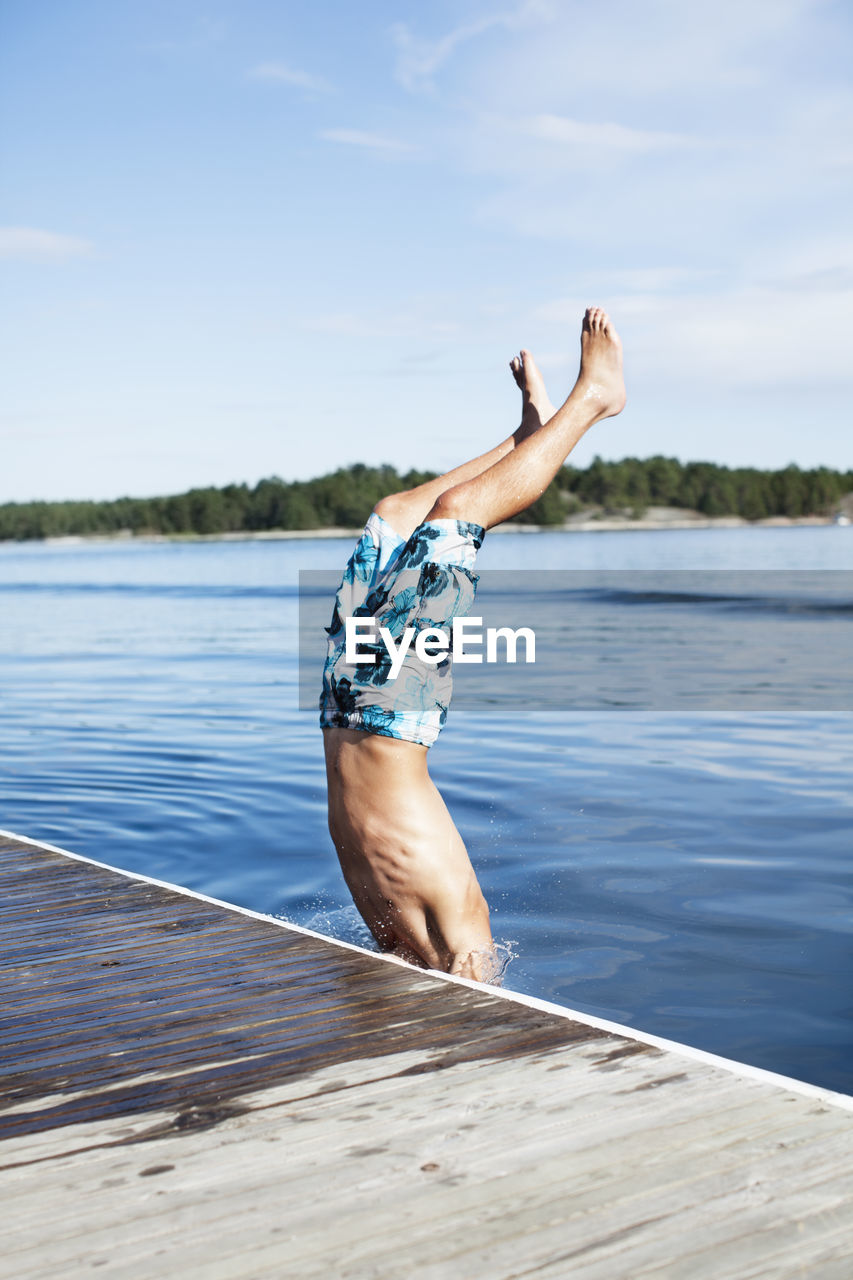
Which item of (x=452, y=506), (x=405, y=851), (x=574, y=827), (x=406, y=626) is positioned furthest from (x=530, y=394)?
(x=574, y=827)

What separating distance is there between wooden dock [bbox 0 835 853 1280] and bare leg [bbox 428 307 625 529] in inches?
62.9

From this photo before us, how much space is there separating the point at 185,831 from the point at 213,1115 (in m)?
5.91

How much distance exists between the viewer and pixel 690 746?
11625mm

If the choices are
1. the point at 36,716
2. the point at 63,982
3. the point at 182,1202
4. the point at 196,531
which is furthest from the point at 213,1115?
the point at 196,531

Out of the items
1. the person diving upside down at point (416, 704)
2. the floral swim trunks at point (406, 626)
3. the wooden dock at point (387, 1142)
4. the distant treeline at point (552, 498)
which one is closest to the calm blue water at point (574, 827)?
the person diving upside down at point (416, 704)

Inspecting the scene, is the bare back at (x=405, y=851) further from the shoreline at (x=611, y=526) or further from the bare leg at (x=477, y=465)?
the shoreline at (x=611, y=526)

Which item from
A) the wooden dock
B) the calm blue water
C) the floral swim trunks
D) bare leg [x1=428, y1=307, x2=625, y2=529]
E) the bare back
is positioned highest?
bare leg [x1=428, y1=307, x2=625, y2=529]

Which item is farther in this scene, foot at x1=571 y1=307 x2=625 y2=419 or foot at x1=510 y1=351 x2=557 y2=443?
foot at x1=510 y1=351 x2=557 y2=443

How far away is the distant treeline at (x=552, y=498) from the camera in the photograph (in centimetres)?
13525

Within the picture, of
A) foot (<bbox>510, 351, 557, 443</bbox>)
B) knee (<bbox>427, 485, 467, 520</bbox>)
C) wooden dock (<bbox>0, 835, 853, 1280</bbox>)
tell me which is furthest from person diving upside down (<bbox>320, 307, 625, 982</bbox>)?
foot (<bbox>510, 351, 557, 443</bbox>)

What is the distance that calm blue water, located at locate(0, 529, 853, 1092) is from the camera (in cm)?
551

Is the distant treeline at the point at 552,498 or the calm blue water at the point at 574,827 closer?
the calm blue water at the point at 574,827

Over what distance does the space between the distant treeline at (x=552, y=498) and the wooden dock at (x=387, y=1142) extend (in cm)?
12878

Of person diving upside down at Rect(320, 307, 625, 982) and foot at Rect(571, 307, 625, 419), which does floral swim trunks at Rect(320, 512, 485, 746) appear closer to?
person diving upside down at Rect(320, 307, 625, 982)
